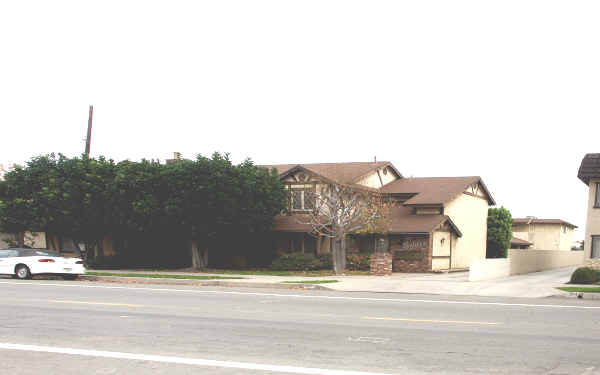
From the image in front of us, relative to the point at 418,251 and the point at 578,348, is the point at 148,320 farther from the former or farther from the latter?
the point at 418,251

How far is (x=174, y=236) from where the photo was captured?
34.5m

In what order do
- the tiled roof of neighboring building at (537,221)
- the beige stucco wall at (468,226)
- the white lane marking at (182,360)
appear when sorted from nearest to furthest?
the white lane marking at (182,360) < the beige stucco wall at (468,226) < the tiled roof of neighboring building at (537,221)

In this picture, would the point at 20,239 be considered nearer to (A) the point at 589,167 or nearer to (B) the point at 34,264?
(B) the point at 34,264

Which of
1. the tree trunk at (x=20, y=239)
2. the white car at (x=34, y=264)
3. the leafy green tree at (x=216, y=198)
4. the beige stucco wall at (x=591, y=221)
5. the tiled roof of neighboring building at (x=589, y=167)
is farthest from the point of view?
the tree trunk at (x=20, y=239)

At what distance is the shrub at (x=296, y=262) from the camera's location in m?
31.6

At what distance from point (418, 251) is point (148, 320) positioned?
22.0m

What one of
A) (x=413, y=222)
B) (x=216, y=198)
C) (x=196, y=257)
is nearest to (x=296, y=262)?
(x=216, y=198)

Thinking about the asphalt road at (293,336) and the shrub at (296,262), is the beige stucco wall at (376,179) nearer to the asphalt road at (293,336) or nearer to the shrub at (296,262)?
the shrub at (296,262)

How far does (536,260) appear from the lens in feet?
120

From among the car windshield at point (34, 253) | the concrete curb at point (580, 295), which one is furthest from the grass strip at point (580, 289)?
the car windshield at point (34, 253)

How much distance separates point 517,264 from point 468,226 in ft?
22.5

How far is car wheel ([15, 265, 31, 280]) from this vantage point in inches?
981

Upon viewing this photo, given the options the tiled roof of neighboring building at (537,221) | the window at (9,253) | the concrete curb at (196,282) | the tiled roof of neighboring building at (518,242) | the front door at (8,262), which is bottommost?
the concrete curb at (196,282)

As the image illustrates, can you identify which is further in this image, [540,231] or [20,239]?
[540,231]
